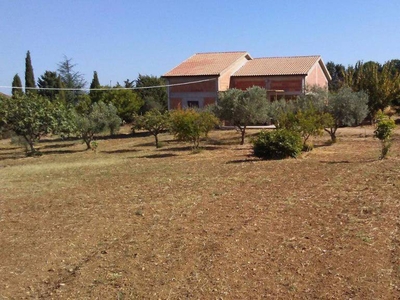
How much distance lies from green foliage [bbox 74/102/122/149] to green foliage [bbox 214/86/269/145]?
853cm

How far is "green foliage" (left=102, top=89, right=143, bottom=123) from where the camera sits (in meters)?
40.4

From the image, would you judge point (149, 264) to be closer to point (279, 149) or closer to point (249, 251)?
point (249, 251)

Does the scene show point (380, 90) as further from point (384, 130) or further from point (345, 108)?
point (384, 130)

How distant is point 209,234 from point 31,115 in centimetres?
2008

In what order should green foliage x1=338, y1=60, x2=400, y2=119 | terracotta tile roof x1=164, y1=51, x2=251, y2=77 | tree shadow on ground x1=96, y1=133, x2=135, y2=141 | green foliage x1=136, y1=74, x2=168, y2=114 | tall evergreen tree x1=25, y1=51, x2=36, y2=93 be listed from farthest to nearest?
tall evergreen tree x1=25, y1=51, x2=36, y2=93 < green foliage x1=136, y1=74, x2=168, y2=114 < terracotta tile roof x1=164, y1=51, x2=251, y2=77 < tree shadow on ground x1=96, y1=133, x2=135, y2=141 < green foliage x1=338, y1=60, x2=400, y2=119

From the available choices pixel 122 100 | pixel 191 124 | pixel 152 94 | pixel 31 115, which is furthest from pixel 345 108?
pixel 152 94

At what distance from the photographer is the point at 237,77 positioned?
39438 mm

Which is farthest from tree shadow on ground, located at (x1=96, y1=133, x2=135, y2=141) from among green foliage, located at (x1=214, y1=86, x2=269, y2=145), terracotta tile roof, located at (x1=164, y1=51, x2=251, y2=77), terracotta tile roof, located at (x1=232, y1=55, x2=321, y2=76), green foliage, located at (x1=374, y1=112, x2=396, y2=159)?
green foliage, located at (x1=374, y1=112, x2=396, y2=159)

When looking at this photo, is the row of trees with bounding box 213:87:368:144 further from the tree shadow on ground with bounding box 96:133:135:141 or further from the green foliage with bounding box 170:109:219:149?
the tree shadow on ground with bounding box 96:133:135:141

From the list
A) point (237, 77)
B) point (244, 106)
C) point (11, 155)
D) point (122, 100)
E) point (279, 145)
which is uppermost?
point (237, 77)

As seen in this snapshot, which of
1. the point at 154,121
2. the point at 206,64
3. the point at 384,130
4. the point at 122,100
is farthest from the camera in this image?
the point at 206,64

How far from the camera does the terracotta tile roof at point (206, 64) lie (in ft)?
128

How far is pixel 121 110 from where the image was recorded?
40438mm

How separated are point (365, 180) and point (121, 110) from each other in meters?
31.1
